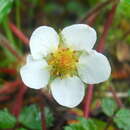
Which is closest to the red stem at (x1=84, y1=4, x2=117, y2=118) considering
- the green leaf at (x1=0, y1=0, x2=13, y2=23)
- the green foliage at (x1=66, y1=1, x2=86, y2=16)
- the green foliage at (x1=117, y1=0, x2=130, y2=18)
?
the green foliage at (x1=117, y1=0, x2=130, y2=18)

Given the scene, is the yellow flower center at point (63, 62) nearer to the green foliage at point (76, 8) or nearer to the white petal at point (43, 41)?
the white petal at point (43, 41)

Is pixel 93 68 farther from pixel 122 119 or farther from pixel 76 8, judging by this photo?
pixel 76 8

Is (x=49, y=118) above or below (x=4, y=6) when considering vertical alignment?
below

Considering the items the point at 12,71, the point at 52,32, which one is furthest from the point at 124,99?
the point at 52,32

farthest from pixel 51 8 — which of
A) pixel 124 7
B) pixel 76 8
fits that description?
pixel 124 7

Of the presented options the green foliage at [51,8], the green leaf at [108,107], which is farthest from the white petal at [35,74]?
the green foliage at [51,8]

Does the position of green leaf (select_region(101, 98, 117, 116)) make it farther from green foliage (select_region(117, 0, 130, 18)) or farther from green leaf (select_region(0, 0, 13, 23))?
green leaf (select_region(0, 0, 13, 23))
